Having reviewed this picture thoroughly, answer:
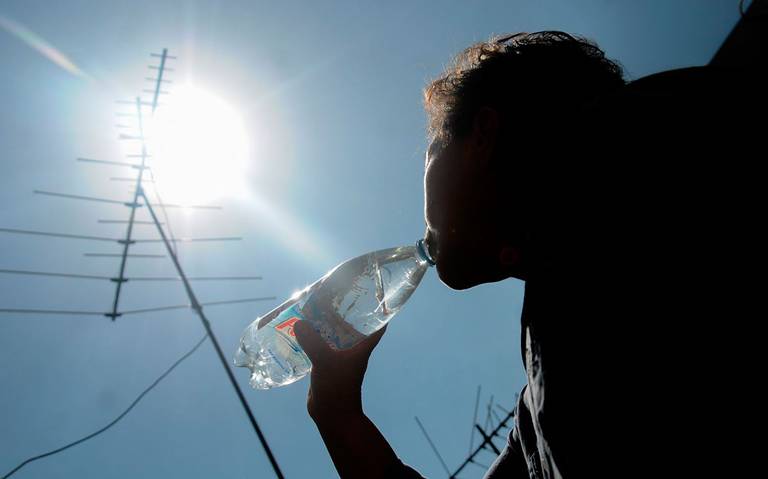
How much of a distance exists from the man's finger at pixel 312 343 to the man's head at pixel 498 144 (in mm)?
612

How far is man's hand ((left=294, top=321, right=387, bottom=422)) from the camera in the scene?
1.74 m

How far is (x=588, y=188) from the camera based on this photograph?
0.82 m

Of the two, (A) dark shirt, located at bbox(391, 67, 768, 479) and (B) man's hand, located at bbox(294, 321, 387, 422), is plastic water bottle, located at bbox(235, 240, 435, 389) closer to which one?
(B) man's hand, located at bbox(294, 321, 387, 422)

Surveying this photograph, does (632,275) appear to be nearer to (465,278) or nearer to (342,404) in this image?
(465,278)

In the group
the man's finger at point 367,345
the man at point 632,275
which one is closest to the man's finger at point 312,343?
the man's finger at point 367,345

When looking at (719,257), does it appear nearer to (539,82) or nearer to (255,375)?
(539,82)

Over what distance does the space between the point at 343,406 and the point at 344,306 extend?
0.86m

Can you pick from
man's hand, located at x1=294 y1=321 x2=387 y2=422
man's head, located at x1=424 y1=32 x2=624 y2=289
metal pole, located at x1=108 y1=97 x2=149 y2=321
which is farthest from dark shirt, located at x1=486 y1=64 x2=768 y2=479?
metal pole, located at x1=108 y1=97 x2=149 y2=321

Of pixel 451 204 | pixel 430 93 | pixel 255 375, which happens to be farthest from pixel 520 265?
pixel 255 375

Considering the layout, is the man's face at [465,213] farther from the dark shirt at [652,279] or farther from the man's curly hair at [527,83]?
the dark shirt at [652,279]

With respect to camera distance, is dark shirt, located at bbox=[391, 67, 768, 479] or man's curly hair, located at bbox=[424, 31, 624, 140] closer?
dark shirt, located at bbox=[391, 67, 768, 479]

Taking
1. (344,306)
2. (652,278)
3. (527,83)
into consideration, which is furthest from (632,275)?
(344,306)

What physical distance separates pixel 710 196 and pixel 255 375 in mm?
3081

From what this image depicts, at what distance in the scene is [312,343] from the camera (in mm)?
1765
